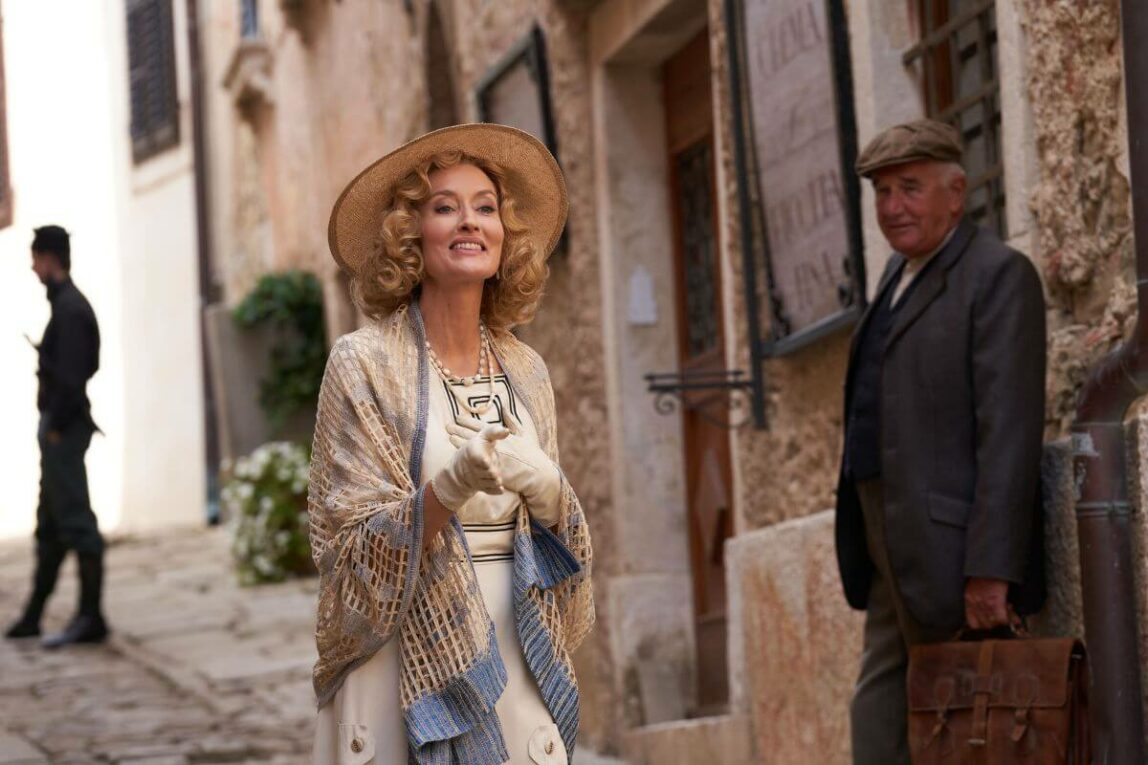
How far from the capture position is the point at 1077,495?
14.3ft

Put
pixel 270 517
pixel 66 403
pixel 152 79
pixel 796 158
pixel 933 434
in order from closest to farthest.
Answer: pixel 933 434 → pixel 796 158 → pixel 66 403 → pixel 270 517 → pixel 152 79

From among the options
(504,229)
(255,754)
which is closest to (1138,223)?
(504,229)

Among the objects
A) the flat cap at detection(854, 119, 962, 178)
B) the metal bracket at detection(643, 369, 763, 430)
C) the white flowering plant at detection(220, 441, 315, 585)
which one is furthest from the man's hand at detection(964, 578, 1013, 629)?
the white flowering plant at detection(220, 441, 315, 585)

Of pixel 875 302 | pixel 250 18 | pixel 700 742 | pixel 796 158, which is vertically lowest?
pixel 700 742

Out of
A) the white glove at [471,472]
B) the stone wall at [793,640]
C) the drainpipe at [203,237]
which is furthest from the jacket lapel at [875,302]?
the drainpipe at [203,237]

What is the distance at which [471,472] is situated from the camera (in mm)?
3191

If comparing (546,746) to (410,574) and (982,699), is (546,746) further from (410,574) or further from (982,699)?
(982,699)

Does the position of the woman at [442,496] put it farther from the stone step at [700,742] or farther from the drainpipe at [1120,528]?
the stone step at [700,742]

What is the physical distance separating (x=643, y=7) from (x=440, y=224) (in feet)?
15.6

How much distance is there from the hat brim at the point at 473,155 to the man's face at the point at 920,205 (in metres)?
1.19

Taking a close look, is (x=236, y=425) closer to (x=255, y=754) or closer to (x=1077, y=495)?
(x=255, y=754)

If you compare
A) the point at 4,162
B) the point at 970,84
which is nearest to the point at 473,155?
the point at 970,84

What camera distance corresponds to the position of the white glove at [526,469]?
3447 millimetres

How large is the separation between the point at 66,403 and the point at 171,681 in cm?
146
